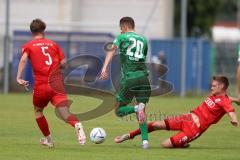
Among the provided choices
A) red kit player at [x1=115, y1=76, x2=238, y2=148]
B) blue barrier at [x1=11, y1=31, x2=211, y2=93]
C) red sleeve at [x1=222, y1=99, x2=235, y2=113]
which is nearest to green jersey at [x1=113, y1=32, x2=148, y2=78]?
red kit player at [x1=115, y1=76, x2=238, y2=148]

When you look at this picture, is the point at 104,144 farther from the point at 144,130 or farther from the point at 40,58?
the point at 40,58

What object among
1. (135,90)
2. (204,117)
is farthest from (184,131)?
(135,90)

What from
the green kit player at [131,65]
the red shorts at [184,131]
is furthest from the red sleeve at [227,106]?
the green kit player at [131,65]

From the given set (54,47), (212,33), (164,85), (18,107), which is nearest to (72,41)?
(164,85)

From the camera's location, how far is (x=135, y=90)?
14500mm

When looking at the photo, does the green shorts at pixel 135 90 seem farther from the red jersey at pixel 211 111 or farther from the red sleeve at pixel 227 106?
the red sleeve at pixel 227 106

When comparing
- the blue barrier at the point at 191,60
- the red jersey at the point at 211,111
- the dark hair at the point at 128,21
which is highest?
the dark hair at the point at 128,21

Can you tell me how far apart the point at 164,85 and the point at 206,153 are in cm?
1864

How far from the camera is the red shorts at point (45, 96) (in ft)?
46.4

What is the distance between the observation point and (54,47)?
46.8 feet

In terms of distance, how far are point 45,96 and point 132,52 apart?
1700 mm

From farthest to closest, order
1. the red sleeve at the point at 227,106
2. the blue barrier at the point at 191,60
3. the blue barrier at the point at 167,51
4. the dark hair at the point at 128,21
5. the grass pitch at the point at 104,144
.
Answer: the blue barrier at the point at 191,60 → the blue barrier at the point at 167,51 → the dark hair at the point at 128,21 → the red sleeve at the point at 227,106 → the grass pitch at the point at 104,144

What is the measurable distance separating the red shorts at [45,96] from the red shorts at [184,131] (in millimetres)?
1983

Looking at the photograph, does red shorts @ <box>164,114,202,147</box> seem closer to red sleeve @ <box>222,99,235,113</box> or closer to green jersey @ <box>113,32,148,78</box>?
red sleeve @ <box>222,99,235,113</box>
